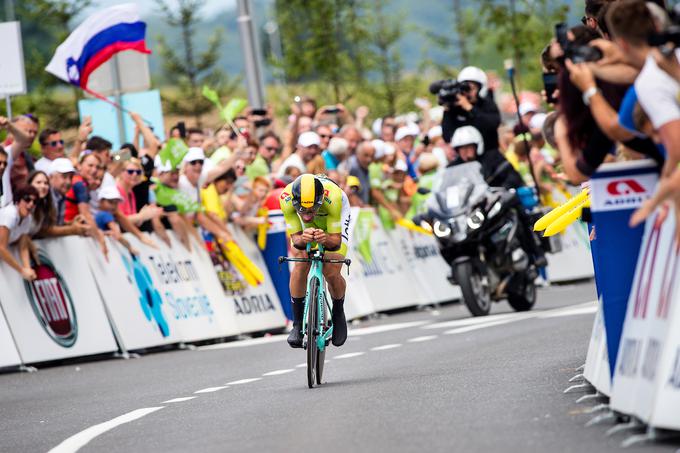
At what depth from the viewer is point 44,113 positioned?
39.7 metres

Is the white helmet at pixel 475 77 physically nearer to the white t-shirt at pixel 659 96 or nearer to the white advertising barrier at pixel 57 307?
the white advertising barrier at pixel 57 307

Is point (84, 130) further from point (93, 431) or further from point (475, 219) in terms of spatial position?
point (93, 431)

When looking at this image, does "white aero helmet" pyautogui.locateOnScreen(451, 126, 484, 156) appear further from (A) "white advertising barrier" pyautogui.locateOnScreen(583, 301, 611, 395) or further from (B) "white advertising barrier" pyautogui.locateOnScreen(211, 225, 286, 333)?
(A) "white advertising barrier" pyautogui.locateOnScreen(583, 301, 611, 395)

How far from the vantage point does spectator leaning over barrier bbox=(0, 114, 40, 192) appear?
17.1m

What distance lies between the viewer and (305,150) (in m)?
21.2

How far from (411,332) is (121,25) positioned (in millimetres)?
6619

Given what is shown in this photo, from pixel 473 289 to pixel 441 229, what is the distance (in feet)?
3.05

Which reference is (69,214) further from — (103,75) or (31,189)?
(103,75)

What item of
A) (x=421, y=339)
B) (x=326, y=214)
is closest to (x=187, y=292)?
(x=421, y=339)

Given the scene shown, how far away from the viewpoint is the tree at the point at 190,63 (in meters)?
41.0

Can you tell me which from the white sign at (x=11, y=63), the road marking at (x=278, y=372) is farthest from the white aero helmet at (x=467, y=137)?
the road marking at (x=278, y=372)

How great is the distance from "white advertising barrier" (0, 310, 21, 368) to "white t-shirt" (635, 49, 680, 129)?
34.2 ft

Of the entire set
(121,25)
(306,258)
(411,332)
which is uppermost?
(121,25)

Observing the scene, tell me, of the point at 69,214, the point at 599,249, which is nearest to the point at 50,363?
the point at 69,214
